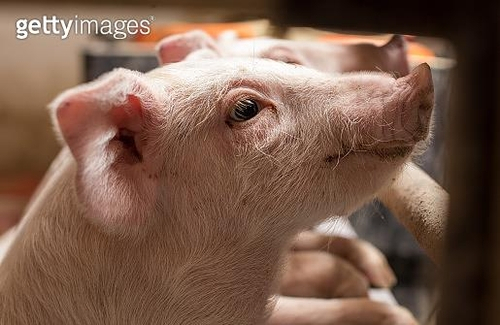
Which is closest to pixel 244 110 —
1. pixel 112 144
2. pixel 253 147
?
pixel 253 147

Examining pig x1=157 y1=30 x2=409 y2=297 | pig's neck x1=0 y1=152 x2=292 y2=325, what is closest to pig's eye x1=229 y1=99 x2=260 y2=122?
pig x1=157 y1=30 x2=409 y2=297

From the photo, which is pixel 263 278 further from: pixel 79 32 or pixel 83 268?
pixel 79 32

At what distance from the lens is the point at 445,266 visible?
77cm

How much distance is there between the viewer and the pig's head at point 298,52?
4.65ft

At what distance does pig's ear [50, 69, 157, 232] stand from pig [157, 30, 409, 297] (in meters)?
0.28

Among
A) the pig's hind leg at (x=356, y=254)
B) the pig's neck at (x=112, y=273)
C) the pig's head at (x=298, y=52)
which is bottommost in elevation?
the pig's hind leg at (x=356, y=254)

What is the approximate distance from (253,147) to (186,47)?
41cm

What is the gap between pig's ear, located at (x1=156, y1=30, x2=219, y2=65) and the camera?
5.07ft

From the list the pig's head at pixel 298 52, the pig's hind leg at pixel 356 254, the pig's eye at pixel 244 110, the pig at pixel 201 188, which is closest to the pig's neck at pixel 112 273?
the pig at pixel 201 188

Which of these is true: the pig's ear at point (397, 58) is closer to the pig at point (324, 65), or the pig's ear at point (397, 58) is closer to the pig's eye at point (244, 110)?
the pig at point (324, 65)

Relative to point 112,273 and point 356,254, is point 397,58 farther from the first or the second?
point 356,254

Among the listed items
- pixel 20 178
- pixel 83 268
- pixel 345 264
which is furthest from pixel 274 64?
pixel 345 264

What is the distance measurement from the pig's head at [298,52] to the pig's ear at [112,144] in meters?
0.28

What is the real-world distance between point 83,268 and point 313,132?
1.62ft
